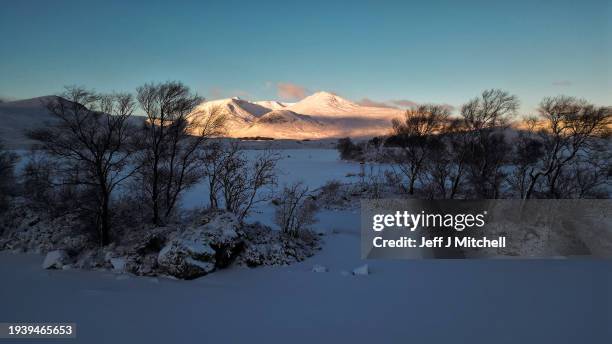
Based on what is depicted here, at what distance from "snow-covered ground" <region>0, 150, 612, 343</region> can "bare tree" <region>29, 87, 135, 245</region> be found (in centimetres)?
305

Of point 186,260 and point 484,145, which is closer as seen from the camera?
point 186,260

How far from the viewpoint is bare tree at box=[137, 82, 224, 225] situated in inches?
502

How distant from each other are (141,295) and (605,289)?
11.1 m

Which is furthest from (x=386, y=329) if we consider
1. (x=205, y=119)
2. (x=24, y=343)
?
(x=205, y=119)

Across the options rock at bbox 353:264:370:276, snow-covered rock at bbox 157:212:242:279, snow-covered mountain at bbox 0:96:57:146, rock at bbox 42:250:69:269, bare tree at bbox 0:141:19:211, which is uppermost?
snow-covered mountain at bbox 0:96:57:146

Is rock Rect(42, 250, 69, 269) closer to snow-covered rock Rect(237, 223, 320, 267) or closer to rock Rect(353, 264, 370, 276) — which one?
snow-covered rock Rect(237, 223, 320, 267)

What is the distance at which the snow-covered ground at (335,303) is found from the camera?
220 inches

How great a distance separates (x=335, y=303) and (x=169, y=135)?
1020cm

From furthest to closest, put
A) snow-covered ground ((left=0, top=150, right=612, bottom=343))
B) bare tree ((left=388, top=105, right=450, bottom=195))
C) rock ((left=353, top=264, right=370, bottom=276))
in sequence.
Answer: bare tree ((left=388, top=105, right=450, bottom=195)) → rock ((left=353, top=264, right=370, bottom=276)) → snow-covered ground ((left=0, top=150, right=612, bottom=343))

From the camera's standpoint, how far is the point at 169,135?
13203 mm

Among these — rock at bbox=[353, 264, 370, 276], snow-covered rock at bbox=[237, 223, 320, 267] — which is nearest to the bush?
snow-covered rock at bbox=[237, 223, 320, 267]

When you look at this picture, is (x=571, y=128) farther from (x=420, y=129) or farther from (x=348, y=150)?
(x=348, y=150)

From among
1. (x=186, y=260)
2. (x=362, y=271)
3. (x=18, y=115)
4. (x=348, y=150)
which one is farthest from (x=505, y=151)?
(x=18, y=115)

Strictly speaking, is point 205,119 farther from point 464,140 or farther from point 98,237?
point 464,140
